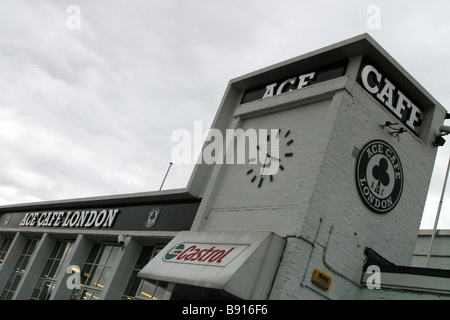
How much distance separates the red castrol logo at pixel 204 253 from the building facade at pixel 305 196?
40 millimetres

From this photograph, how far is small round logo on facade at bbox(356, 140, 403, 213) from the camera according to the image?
37.1ft

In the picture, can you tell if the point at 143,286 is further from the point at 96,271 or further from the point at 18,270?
the point at 18,270

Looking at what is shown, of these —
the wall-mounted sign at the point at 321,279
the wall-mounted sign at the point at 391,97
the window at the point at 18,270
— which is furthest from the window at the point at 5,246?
the wall-mounted sign at the point at 391,97

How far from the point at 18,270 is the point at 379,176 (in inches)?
780

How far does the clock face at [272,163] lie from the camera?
11.6m

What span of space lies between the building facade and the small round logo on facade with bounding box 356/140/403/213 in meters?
0.04

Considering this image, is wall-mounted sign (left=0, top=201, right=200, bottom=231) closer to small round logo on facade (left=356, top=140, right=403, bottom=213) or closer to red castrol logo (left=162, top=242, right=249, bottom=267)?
red castrol logo (left=162, top=242, right=249, bottom=267)

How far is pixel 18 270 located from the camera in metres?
22.9

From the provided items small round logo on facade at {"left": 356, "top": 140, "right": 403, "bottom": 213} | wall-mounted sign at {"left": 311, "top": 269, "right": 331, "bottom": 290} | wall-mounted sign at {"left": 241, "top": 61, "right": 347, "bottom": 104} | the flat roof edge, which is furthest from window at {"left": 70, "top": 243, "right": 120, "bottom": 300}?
small round logo on facade at {"left": 356, "top": 140, "right": 403, "bottom": 213}

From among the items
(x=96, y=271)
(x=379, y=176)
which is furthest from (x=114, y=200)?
(x=379, y=176)

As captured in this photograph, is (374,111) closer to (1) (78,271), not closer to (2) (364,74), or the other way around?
(2) (364,74)

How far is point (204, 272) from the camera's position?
948cm

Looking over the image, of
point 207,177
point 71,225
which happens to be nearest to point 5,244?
point 71,225

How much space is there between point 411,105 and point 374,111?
1.82 metres
